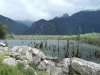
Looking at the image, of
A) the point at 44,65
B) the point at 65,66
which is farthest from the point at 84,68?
the point at 44,65

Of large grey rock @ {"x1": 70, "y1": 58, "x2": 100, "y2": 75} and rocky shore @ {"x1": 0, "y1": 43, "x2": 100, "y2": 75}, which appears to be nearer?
large grey rock @ {"x1": 70, "y1": 58, "x2": 100, "y2": 75}

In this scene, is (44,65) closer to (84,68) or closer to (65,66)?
(65,66)

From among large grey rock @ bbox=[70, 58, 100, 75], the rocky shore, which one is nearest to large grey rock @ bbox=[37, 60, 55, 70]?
the rocky shore

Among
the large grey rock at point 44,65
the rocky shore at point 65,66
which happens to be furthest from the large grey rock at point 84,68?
the large grey rock at point 44,65

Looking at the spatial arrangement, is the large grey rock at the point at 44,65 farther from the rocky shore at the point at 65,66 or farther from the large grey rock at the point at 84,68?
the large grey rock at the point at 84,68

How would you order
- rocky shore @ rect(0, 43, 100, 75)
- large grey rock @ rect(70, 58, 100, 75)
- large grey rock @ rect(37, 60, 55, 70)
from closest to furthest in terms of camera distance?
large grey rock @ rect(70, 58, 100, 75) < rocky shore @ rect(0, 43, 100, 75) < large grey rock @ rect(37, 60, 55, 70)

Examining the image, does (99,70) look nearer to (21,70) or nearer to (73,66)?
(73,66)

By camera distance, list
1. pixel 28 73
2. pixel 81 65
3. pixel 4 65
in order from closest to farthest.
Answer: pixel 28 73 → pixel 4 65 → pixel 81 65

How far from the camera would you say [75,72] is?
24.9 metres

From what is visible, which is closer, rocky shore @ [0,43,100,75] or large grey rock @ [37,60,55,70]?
rocky shore @ [0,43,100,75]

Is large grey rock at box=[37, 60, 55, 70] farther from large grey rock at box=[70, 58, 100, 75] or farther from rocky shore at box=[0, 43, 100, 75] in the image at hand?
large grey rock at box=[70, 58, 100, 75]

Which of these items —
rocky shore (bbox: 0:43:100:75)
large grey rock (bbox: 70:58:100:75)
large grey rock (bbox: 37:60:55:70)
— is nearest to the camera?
large grey rock (bbox: 70:58:100:75)

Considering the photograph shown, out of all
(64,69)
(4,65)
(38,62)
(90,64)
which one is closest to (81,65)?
(90,64)

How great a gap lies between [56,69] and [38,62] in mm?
2999
